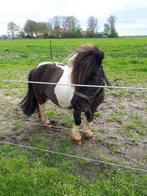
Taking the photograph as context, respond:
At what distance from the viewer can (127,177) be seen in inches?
119

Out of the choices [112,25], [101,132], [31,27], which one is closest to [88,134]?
[101,132]

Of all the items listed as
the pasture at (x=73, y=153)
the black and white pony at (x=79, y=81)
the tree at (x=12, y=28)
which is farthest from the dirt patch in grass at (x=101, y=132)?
the tree at (x=12, y=28)

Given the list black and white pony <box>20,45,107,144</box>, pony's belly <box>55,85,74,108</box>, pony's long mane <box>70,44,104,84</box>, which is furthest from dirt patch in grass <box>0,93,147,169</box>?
pony's long mane <box>70,44,104,84</box>

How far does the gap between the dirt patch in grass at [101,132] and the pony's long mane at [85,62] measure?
2.86ft

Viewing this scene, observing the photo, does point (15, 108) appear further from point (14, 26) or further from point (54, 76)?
point (14, 26)

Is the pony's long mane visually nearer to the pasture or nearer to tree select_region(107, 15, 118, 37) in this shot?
the pasture

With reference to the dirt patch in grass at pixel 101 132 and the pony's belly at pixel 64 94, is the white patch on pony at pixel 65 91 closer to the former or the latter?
the pony's belly at pixel 64 94

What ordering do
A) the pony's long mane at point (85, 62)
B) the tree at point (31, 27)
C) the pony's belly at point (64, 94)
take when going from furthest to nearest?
1. the tree at point (31, 27)
2. the pony's belly at point (64, 94)
3. the pony's long mane at point (85, 62)

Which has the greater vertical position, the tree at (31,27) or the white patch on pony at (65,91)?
the white patch on pony at (65,91)

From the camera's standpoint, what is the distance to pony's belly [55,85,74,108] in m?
3.42

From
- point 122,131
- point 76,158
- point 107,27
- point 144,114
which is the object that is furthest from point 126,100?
point 107,27

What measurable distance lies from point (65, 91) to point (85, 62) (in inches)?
17.2

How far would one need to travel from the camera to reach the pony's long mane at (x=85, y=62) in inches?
128

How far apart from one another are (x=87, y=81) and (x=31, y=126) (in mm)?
1372
